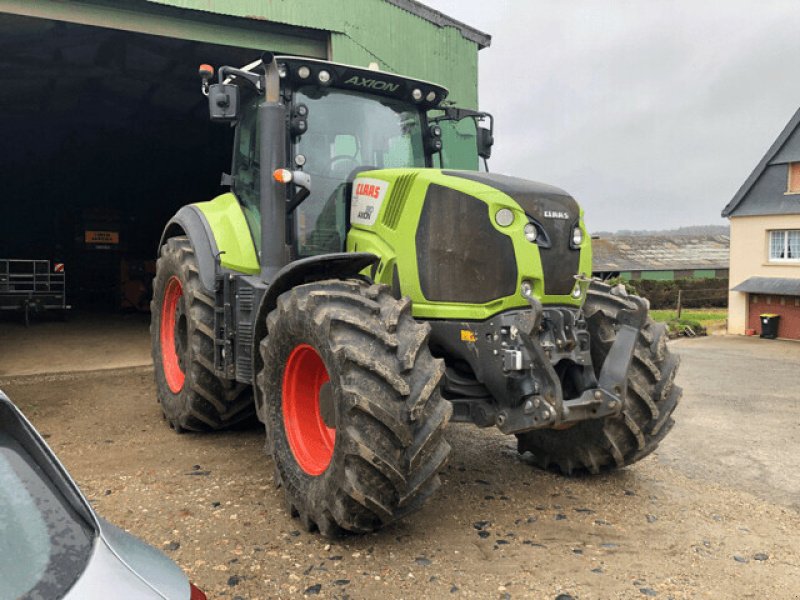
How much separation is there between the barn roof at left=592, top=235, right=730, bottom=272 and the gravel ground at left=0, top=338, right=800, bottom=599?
31.2 m

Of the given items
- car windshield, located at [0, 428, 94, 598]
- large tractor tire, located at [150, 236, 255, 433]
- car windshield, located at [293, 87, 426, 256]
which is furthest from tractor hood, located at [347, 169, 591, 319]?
car windshield, located at [0, 428, 94, 598]

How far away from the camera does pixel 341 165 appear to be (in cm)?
475

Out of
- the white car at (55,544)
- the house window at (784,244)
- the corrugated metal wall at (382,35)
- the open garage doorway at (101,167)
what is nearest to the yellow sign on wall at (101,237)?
the open garage doorway at (101,167)

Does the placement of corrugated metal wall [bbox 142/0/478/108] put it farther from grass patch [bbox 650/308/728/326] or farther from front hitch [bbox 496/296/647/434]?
grass patch [bbox 650/308/728/326]

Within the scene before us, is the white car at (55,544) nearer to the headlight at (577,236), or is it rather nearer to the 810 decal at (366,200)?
the 810 decal at (366,200)

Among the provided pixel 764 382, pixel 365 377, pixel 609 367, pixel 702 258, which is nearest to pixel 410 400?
pixel 365 377

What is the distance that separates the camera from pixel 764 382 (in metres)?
10.3

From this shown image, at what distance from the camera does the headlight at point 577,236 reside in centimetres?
411

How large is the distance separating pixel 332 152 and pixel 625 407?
2.56 m

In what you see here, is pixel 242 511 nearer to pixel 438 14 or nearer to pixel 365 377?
pixel 365 377

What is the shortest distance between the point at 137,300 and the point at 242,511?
13.2 meters

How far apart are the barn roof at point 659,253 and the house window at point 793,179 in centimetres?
1435

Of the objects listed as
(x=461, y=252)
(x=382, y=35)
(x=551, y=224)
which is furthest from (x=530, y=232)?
(x=382, y=35)

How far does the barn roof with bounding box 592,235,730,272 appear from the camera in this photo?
3750 cm
